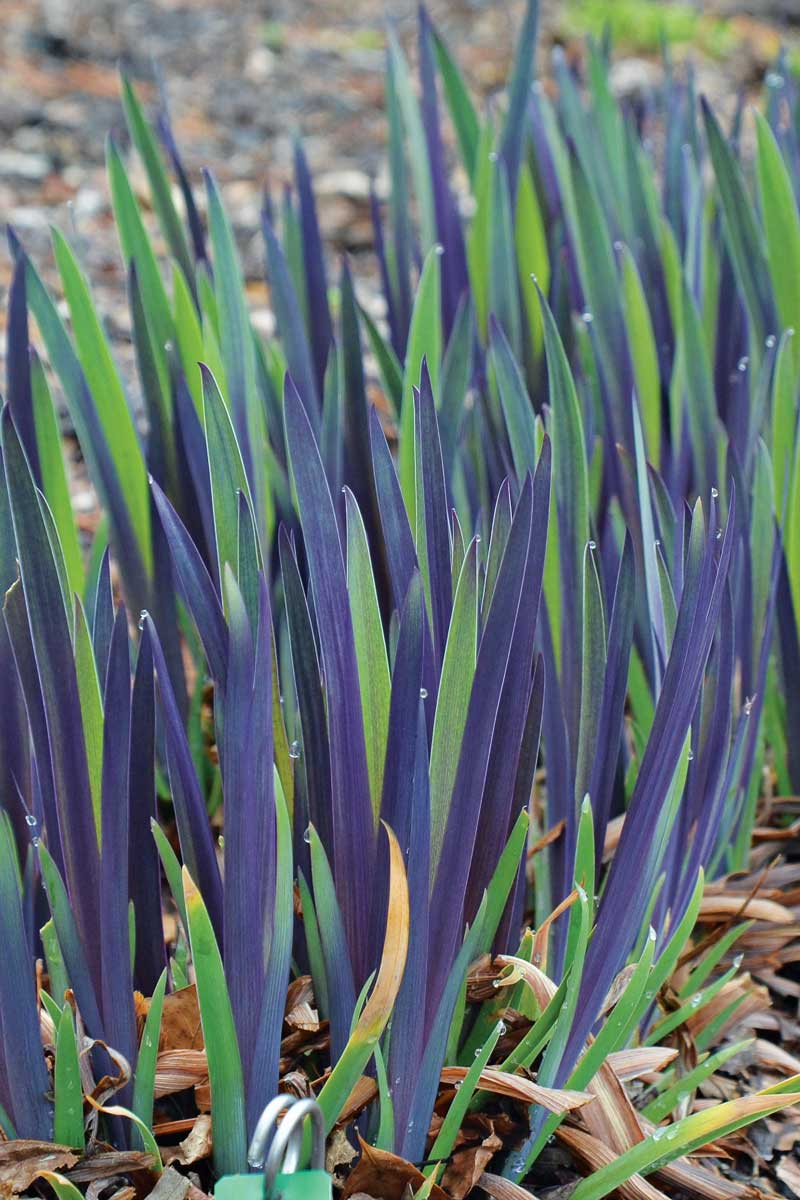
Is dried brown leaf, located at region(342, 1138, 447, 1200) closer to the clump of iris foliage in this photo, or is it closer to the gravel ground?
the clump of iris foliage

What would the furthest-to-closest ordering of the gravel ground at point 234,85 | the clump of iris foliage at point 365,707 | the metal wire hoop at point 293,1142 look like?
the gravel ground at point 234,85, the clump of iris foliage at point 365,707, the metal wire hoop at point 293,1142

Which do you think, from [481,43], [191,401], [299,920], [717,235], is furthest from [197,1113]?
→ [481,43]

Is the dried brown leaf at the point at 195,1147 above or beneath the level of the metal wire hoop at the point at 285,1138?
beneath

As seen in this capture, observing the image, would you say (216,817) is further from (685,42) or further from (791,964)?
(685,42)

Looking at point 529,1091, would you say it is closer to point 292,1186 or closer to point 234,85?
point 292,1186

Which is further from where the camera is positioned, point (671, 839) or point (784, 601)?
point (784, 601)

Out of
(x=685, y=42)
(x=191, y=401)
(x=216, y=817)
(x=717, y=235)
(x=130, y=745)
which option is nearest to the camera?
(x=130, y=745)

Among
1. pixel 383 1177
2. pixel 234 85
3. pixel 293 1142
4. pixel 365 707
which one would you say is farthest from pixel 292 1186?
pixel 234 85

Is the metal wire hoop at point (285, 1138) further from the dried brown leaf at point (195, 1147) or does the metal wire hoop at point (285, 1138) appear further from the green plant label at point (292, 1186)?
the dried brown leaf at point (195, 1147)

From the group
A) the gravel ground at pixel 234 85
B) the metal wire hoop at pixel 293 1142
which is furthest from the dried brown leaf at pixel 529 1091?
the gravel ground at pixel 234 85
